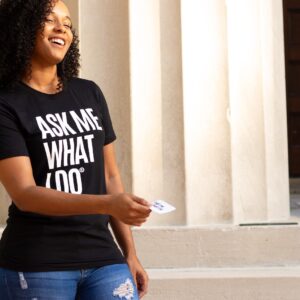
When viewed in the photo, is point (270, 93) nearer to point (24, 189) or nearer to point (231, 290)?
point (231, 290)

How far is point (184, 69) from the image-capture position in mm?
5078

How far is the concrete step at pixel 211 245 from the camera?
4949 mm

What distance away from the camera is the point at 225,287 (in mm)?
4770

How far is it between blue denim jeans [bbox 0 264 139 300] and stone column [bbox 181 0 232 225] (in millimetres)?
2317

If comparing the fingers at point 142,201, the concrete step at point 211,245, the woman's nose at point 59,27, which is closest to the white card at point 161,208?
the fingers at point 142,201

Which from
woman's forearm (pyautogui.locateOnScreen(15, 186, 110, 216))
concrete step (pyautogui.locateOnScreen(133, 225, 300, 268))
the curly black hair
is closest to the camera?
woman's forearm (pyautogui.locateOnScreen(15, 186, 110, 216))

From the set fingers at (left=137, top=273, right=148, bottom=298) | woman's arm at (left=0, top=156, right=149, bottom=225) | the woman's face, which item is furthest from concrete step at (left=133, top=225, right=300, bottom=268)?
woman's arm at (left=0, top=156, right=149, bottom=225)

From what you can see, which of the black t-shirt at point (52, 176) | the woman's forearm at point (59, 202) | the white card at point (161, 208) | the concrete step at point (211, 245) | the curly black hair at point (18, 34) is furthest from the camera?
the concrete step at point (211, 245)

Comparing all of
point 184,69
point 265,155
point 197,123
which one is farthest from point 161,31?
point 265,155

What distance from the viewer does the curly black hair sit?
288cm

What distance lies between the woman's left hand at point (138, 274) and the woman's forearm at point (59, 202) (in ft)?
1.42

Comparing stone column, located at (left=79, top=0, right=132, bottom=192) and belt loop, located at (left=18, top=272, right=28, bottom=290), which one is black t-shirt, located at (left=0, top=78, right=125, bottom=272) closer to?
belt loop, located at (left=18, top=272, right=28, bottom=290)

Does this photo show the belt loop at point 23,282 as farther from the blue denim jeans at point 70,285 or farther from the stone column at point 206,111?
the stone column at point 206,111

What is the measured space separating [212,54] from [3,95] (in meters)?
2.50
